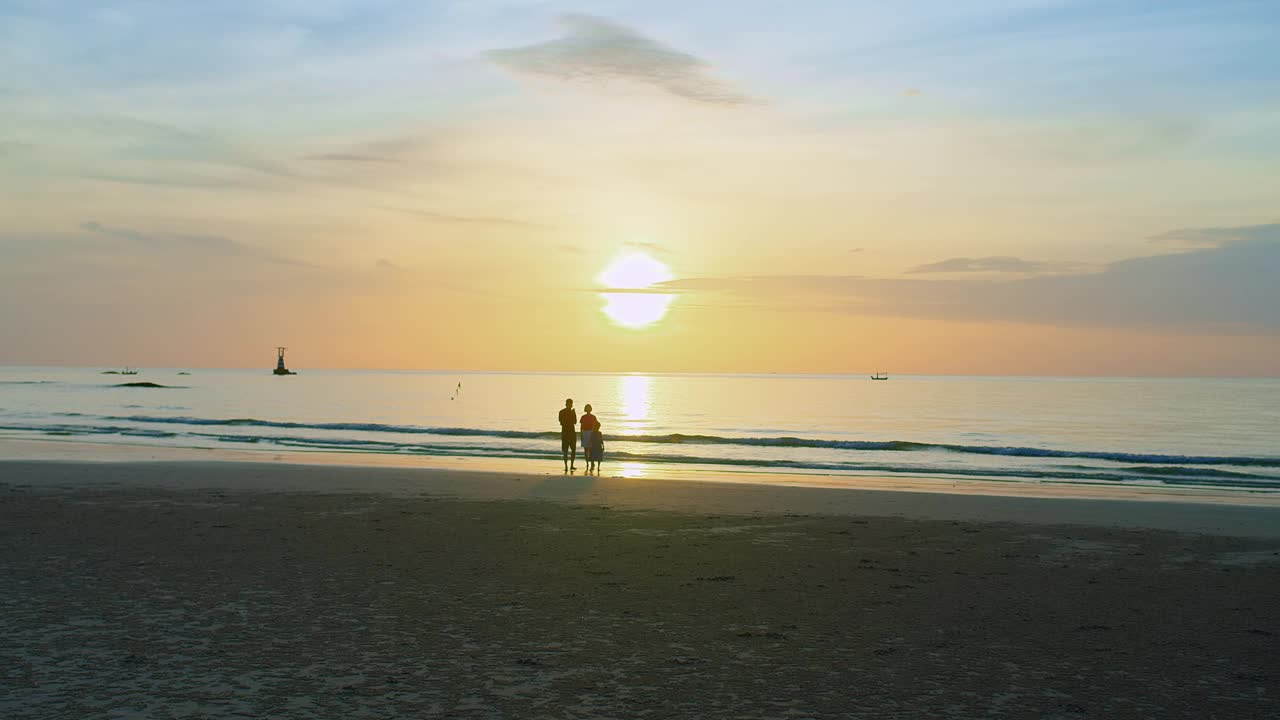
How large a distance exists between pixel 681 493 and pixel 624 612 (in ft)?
41.2

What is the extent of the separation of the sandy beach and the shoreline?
52cm

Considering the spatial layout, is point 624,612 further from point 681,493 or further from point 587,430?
point 587,430

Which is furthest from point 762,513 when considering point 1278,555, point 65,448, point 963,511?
point 65,448

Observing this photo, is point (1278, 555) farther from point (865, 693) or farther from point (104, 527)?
point (104, 527)

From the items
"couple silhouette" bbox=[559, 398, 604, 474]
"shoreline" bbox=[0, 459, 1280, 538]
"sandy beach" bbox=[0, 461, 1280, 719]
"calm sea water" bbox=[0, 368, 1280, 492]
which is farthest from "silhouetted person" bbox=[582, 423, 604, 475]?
"sandy beach" bbox=[0, 461, 1280, 719]

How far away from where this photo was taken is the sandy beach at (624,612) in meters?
7.20

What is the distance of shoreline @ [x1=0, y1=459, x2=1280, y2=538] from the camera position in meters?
18.9

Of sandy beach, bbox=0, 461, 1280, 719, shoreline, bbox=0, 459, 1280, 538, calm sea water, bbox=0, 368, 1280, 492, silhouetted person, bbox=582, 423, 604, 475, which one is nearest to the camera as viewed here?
sandy beach, bbox=0, 461, 1280, 719

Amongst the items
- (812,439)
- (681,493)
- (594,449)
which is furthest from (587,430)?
(812,439)

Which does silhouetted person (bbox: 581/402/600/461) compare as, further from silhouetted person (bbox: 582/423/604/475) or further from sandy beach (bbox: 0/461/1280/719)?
sandy beach (bbox: 0/461/1280/719)

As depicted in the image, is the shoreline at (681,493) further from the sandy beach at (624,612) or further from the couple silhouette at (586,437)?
the couple silhouette at (586,437)

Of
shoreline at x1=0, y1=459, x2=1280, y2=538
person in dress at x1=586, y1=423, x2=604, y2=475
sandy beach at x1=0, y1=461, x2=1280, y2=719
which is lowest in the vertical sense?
sandy beach at x1=0, y1=461, x2=1280, y2=719

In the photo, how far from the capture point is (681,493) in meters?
22.5

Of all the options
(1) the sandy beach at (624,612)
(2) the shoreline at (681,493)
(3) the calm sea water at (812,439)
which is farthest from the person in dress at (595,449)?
(1) the sandy beach at (624,612)
